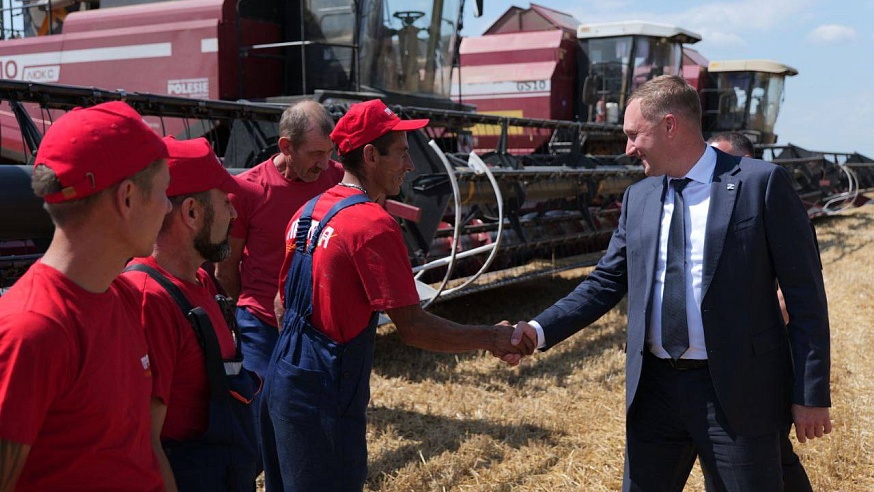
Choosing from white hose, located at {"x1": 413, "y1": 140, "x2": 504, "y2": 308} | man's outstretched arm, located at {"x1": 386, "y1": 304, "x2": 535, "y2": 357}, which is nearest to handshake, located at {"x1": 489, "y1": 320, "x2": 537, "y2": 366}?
man's outstretched arm, located at {"x1": 386, "y1": 304, "x2": 535, "y2": 357}

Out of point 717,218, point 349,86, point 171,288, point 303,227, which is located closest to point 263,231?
point 303,227

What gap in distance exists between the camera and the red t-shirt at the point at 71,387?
1281 millimetres

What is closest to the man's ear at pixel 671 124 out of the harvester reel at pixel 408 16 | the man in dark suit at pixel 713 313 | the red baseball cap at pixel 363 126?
the man in dark suit at pixel 713 313

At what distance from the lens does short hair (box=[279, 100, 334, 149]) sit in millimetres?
3406

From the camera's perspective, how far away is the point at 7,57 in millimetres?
8383

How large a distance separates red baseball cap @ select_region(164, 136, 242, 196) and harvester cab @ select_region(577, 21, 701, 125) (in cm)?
1103

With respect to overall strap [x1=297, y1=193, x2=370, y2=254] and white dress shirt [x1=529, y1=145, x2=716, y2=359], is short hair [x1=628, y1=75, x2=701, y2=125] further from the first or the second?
overall strap [x1=297, y1=193, x2=370, y2=254]

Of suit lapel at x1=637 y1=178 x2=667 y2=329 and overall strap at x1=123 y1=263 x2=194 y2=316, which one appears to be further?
suit lapel at x1=637 y1=178 x2=667 y2=329

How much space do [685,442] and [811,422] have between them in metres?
0.36

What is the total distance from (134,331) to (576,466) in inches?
110

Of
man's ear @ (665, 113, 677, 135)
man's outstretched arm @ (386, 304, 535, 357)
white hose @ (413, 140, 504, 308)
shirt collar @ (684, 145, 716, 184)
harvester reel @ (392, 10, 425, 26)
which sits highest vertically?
harvester reel @ (392, 10, 425, 26)

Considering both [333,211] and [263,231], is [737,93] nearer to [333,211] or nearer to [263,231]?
[263,231]

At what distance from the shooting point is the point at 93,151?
4.66 ft

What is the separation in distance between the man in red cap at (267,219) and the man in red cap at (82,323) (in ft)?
5.77
